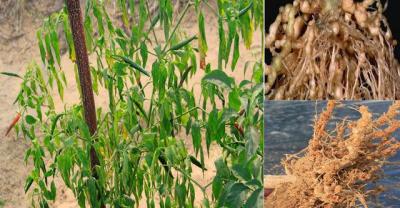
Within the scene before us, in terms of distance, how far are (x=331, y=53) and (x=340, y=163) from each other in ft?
0.59

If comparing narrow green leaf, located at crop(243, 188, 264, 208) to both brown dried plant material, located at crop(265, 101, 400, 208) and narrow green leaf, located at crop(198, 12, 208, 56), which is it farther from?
narrow green leaf, located at crop(198, 12, 208, 56)

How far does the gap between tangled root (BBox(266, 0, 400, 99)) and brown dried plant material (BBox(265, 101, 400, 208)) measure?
0.06 metres

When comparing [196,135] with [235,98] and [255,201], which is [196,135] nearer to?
[235,98]

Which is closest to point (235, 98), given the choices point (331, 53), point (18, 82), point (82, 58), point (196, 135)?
point (196, 135)

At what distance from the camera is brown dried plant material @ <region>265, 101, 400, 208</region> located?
1136mm

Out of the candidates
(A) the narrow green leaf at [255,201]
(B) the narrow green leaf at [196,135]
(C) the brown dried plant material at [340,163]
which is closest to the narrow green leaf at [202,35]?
(B) the narrow green leaf at [196,135]

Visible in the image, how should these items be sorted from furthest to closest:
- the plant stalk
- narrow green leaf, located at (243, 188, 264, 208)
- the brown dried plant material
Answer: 1. the plant stalk
2. narrow green leaf, located at (243, 188, 264, 208)
3. the brown dried plant material

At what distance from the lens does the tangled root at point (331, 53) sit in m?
1.18

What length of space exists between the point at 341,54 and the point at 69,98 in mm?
3378

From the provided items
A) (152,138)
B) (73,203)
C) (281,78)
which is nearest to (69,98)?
(73,203)

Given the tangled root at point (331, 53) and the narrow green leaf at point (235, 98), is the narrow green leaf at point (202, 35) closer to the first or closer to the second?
the narrow green leaf at point (235, 98)

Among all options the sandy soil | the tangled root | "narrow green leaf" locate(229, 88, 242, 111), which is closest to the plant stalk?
"narrow green leaf" locate(229, 88, 242, 111)

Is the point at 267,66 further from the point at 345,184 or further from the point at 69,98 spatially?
the point at 69,98

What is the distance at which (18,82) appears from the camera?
4.63m
